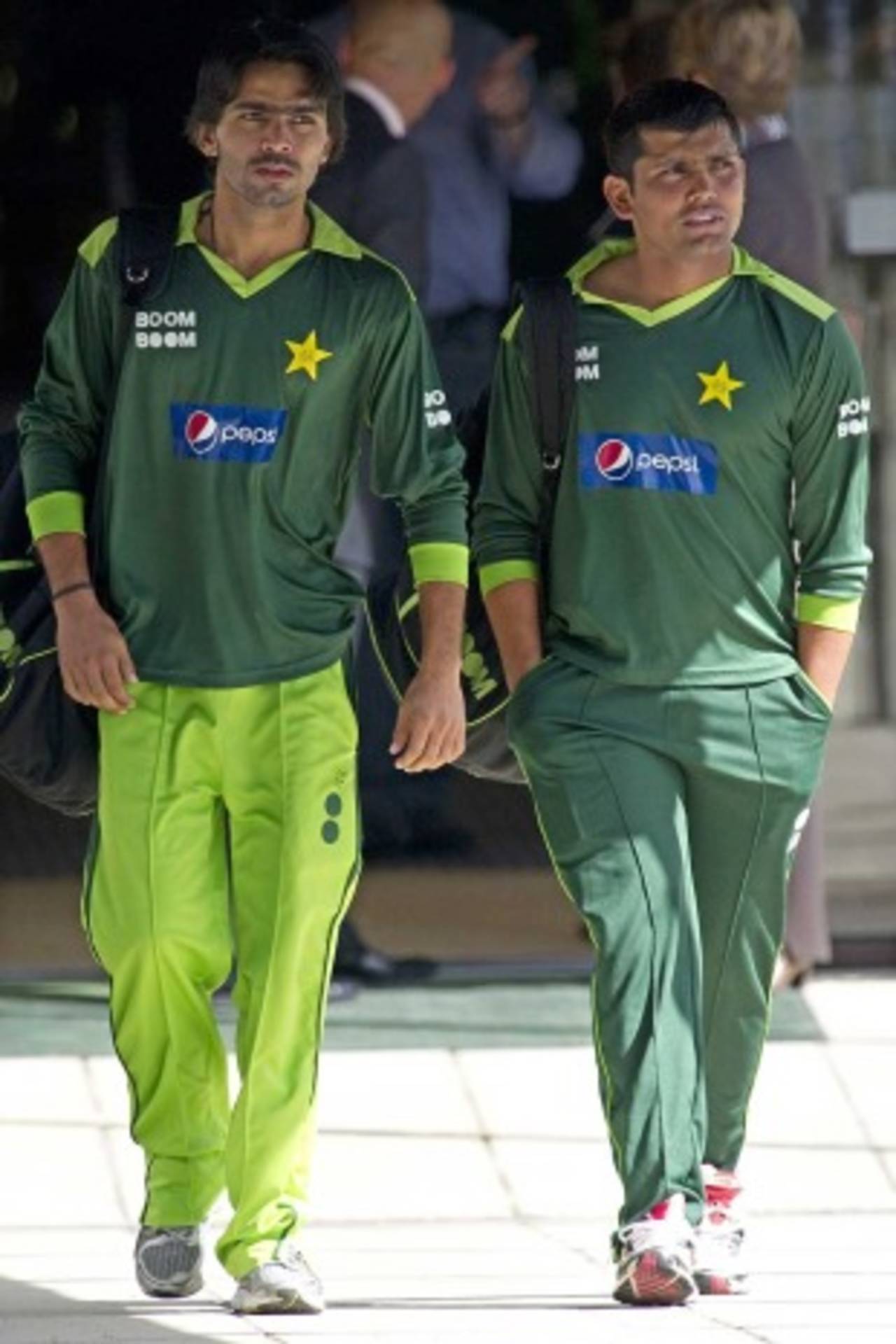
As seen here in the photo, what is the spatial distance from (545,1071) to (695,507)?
2.37 meters

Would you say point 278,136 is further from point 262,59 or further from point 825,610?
point 825,610

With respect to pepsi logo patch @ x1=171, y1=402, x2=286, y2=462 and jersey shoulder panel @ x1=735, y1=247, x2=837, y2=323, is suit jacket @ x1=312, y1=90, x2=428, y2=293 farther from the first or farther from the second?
pepsi logo patch @ x1=171, y1=402, x2=286, y2=462

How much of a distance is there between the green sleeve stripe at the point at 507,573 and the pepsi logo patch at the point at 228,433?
453mm

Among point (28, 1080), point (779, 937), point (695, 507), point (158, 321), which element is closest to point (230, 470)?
point (158, 321)

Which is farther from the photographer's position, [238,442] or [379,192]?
[379,192]

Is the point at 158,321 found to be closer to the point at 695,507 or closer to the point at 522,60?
the point at 695,507

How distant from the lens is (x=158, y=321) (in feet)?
23.8

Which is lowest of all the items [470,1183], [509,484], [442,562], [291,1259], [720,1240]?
[470,1183]

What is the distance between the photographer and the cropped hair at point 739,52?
9.78 m

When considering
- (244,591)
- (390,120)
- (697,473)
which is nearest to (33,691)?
(244,591)

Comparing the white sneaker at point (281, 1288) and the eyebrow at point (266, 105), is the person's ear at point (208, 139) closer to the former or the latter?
the eyebrow at point (266, 105)

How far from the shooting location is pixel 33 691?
24.5ft

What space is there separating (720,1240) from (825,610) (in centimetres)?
106

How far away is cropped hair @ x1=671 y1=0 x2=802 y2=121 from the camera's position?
385 inches
